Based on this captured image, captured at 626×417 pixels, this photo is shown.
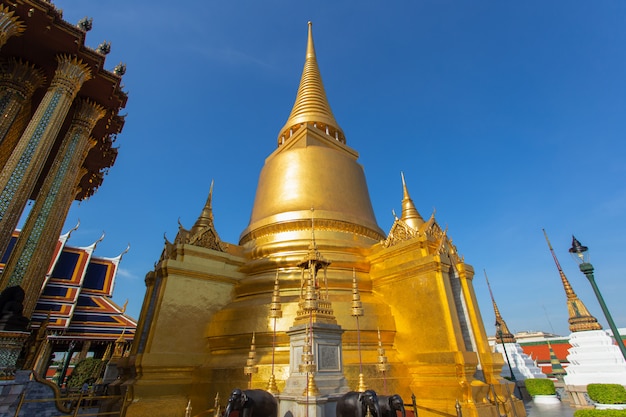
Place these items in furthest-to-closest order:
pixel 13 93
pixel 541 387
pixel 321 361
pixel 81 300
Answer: pixel 81 300, pixel 541 387, pixel 13 93, pixel 321 361

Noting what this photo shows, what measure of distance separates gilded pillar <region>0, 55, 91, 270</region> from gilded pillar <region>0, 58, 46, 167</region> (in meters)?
0.63

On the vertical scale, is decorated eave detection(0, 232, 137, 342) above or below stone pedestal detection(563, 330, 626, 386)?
above

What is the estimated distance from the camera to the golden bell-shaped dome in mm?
9680

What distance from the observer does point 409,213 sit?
11.1 metres

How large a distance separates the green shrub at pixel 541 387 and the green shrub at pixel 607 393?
4.60 feet

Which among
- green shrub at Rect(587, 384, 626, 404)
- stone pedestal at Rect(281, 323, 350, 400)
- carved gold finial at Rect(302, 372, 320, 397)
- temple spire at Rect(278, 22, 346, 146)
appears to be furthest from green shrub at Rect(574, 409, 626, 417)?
temple spire at Rect(278, 22, 346, 146)

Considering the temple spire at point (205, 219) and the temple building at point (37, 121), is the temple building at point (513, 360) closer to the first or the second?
the temple spire at point (205, 219)

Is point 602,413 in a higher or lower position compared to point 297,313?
lower

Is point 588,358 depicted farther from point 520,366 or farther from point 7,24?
point 7,24

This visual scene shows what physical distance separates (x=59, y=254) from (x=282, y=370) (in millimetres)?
17295

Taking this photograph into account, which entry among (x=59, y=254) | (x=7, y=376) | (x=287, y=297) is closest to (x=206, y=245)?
(x=287, y=297)

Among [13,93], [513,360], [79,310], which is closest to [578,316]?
[513,360]

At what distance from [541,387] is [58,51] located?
603 inches

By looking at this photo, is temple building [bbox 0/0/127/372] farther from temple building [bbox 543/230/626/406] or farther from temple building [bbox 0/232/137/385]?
temple building [bbox 543/230/626/406]
